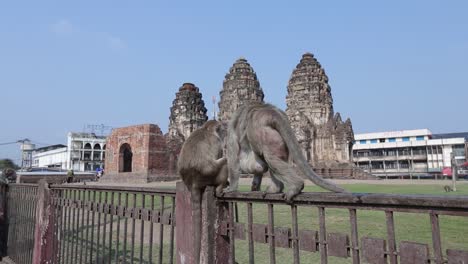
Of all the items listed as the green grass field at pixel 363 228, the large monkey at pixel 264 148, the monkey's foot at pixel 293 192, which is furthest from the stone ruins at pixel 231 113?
the monkey's foot at pixel 293 192

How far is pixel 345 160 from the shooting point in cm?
3609

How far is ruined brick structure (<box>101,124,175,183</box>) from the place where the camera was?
1003 inches

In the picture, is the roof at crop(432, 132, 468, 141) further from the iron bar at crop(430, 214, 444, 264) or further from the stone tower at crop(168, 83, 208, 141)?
the iron bar at crop(430, 214, 444, 264)

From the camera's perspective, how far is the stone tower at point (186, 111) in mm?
39562

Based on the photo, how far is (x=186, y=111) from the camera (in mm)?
39750

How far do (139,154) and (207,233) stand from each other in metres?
24.3

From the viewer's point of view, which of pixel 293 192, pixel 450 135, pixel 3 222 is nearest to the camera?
pixel 293 192

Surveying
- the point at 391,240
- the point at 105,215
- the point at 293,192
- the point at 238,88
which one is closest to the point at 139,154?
the point at 238,88

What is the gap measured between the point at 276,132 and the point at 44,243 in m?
3.54

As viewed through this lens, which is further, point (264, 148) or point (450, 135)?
point (450, 135)

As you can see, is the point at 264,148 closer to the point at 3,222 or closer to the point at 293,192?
the point at 293,192

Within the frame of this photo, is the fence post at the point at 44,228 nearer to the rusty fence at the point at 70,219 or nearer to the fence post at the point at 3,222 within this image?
the rusty fence at the point at 70,219

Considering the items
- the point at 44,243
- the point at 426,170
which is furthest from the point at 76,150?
the point at 44,243

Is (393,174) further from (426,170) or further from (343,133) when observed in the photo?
(343,133)
